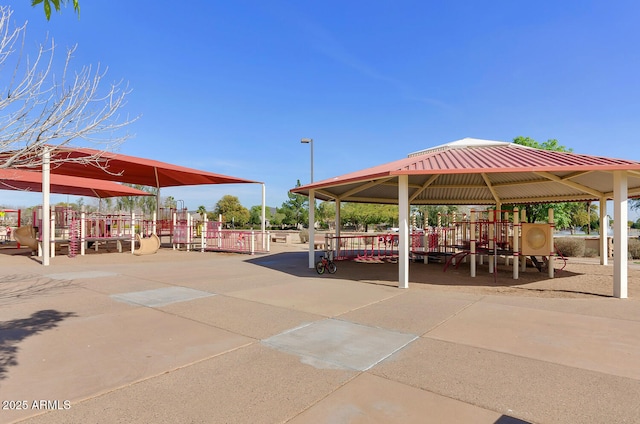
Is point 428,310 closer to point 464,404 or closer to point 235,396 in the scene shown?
point 464,404

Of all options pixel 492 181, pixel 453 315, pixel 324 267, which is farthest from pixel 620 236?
pixel 324 267

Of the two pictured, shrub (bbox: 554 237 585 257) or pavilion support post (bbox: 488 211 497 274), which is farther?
shrub (bbox: 554 237 585 257)

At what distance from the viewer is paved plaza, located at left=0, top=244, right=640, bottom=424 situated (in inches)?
134

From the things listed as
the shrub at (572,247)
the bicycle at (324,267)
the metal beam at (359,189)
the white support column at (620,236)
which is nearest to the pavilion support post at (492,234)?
the white support column at (620,236)

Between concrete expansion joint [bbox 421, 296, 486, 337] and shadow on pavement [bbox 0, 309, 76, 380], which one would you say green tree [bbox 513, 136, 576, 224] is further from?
shadow on pavement [bbox 0, 309, 76, 380]

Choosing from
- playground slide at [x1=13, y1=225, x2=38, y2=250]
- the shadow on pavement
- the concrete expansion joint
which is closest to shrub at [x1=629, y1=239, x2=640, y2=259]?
the concrete expansion joint

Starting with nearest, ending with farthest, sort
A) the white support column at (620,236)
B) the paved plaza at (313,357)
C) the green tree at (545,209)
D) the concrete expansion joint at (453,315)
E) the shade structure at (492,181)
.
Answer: the paved plaza at (313,357), the concrete expansion joint at (453,315), the white support column at (620,236), the shade structure at (492,181), the green tree at (545,209)

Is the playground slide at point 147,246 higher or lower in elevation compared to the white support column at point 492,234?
lower

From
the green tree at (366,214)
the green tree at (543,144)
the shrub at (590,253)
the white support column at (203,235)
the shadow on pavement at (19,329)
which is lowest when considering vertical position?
the shrub at (590,253)

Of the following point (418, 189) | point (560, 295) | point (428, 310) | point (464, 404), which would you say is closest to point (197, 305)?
point (428, 310)

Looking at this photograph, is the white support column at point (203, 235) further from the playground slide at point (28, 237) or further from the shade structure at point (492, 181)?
the shade structure at point (492, 181)

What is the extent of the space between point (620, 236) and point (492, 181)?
747cm

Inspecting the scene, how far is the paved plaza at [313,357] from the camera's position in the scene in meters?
3.40

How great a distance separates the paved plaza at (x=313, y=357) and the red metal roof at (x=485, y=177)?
325cm
